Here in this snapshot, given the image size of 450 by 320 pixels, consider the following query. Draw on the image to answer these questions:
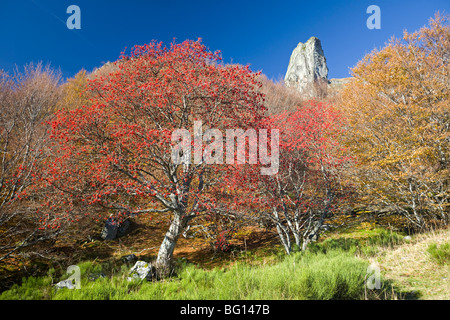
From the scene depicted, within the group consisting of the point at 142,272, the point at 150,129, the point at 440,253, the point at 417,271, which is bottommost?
the point at 142,272

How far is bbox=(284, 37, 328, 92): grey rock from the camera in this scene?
77.1 meters

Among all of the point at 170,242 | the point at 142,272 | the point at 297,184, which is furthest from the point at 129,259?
the point at 297,184

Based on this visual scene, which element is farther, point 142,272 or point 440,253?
point 142,272

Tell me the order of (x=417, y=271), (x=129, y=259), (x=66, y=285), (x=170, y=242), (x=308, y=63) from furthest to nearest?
(x=308, y=63) < (x=129, y=259) < (x=170, y=242) < (x=66, y=285) < (x=417, y=271)

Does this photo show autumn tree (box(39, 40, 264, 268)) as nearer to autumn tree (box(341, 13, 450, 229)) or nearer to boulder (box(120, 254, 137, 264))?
boulder (box(120, 254, 137, 264))

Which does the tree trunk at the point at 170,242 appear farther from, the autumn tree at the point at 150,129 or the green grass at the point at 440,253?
the green grass at the point at 440,253

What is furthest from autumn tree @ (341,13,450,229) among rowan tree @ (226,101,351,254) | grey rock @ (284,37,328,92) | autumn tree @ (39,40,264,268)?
grey rock @ (284,37,328,92)

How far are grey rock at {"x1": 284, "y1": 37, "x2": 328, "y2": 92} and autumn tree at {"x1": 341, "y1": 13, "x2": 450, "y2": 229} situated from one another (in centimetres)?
6913

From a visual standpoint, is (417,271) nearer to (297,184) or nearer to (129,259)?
(297,184)

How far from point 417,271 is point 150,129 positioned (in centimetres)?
833

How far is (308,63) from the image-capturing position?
260 feet
